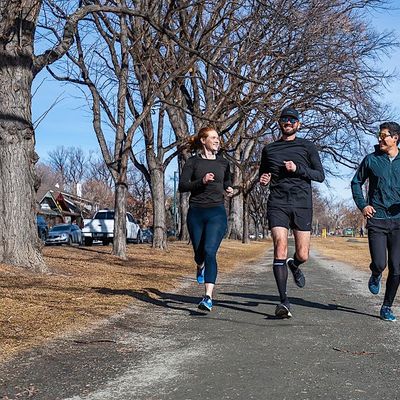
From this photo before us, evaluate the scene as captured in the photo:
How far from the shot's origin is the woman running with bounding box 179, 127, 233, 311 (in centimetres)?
723

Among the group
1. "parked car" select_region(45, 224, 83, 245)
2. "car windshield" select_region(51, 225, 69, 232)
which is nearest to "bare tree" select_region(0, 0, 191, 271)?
"parked car" select_region(45, 224, 83, 245)

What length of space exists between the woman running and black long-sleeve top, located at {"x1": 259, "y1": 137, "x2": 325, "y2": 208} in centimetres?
65

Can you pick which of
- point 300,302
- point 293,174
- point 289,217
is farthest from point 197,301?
point 293,174

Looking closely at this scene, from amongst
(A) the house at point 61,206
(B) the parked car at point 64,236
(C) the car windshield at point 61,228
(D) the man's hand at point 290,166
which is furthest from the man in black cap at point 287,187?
(A) the house at point 61,206

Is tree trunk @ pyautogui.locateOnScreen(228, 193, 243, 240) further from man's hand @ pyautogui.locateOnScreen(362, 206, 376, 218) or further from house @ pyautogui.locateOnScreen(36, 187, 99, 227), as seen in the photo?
man's hand @ pyautogui.locateOnScreen(362, 206, 376, 218)

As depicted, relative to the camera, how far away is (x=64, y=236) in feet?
121

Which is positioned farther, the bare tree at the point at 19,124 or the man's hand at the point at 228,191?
the bare tree at the point at 19,124

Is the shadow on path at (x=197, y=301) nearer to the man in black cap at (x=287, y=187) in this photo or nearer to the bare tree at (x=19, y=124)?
the man in black cap at (x=287, y=187)

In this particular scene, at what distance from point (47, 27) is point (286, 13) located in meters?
6.19

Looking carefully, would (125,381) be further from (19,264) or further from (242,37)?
(242,37)

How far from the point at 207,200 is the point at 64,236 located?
30581mm

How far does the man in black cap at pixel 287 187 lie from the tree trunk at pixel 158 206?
1495 centimetres

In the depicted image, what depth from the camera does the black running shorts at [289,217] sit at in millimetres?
6875

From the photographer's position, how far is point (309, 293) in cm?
973
